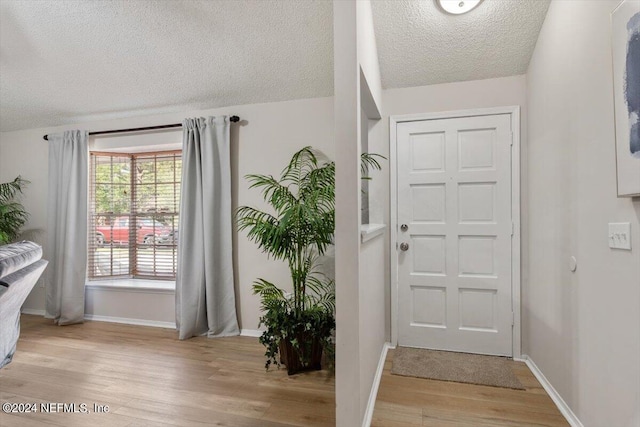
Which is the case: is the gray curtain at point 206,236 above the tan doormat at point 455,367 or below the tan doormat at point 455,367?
above

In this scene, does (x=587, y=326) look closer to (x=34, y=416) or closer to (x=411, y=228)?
(x=411, y=228)

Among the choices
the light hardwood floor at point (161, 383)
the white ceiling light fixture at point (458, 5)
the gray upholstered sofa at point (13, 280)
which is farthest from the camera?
the white ceiling light fixture at point (458, 5)

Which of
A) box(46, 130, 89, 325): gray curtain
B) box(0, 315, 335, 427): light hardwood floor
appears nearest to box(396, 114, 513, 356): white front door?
box(0, 315, 335, 427): light hardwood floor

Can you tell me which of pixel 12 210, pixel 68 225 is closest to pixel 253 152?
pixel 68 225

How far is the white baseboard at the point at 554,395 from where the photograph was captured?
1728mm

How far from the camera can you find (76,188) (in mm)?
3479

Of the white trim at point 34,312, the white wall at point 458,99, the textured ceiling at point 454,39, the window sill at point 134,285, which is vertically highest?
the textured ceiling at point 454,39

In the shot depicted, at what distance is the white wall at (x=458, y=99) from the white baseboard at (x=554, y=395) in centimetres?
71

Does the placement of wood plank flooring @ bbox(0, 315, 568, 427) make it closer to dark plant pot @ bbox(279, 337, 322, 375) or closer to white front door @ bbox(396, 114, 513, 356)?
dark plant pot @ bbox(279, 337, 322, 375)

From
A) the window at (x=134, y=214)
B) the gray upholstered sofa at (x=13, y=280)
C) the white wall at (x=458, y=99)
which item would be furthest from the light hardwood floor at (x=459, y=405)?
the window at (x=134, y=214)

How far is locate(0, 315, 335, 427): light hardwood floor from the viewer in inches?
71.9

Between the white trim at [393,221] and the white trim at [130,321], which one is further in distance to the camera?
the white trim at [130,321]

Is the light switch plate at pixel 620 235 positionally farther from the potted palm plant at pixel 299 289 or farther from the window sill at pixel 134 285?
the window sill at pixel 134 285

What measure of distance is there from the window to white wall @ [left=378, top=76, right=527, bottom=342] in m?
2.44
